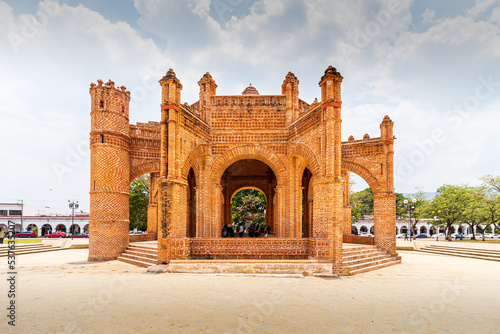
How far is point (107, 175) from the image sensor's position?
12.4 m

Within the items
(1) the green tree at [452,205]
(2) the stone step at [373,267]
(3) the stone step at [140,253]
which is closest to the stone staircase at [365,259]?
(2) the stone step at [373,267]

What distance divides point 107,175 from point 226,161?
5388 mm

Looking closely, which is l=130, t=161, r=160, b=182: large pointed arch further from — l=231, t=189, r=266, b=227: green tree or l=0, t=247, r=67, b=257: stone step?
l=231, t=189, r=266, b=227: green tree

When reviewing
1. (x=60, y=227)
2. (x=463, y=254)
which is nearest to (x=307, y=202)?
(x=463, y=254)

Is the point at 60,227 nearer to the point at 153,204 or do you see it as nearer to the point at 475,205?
the point at 153,204

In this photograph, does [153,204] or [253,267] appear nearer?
[253,267]

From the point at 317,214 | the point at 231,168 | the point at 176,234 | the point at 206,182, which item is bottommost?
the point at 176,234

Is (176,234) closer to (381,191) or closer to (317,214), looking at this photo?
(317,214)

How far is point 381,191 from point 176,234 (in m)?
9.88

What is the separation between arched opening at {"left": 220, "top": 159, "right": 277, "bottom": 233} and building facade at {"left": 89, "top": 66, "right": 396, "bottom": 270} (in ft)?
18.1

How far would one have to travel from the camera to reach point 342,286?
23.9 feet

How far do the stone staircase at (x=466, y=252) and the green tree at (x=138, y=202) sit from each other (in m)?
23.6

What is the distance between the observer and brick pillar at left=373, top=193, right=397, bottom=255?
1296cm

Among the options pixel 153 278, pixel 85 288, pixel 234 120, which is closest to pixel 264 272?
pixel 153 278
